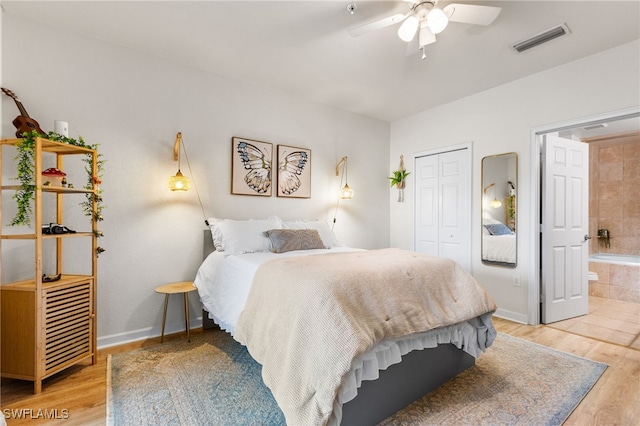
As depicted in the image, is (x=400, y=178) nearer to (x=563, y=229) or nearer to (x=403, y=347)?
(x=563, y=229)

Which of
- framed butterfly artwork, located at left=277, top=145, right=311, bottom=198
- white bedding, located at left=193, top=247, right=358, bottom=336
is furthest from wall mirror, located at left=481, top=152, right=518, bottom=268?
white bedding, located at left=193, top=247, right=358, bottom=336

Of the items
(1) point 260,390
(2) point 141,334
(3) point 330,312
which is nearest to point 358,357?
(3) point 330,312

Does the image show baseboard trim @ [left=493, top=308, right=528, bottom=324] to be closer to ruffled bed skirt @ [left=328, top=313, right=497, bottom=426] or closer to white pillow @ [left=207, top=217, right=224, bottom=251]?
ruffled bed skirt @ [left=328, top=313, right=497, bottom=426]

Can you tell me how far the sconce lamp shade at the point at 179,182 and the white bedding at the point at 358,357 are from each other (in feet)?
2.33

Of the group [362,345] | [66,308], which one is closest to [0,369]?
[66,308]

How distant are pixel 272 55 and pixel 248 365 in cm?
279

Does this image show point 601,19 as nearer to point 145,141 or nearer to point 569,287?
point 569,287

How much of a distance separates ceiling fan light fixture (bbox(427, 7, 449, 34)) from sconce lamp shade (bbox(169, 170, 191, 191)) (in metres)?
2.39

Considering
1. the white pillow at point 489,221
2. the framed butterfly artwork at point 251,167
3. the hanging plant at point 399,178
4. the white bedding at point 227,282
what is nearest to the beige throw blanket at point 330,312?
the white bedding at point 227,282

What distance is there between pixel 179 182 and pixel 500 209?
3580mm

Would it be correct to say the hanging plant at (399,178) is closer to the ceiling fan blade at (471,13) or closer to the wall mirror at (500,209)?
the wall mirror at (500,209)

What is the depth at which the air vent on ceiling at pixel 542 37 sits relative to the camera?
247 centimetres

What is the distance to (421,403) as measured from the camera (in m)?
1.87

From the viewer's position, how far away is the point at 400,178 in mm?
4613
